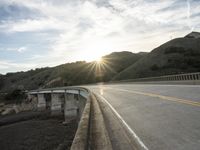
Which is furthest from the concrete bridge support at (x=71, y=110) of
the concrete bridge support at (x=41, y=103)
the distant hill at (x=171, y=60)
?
the distant hill at (x=171, y=60)

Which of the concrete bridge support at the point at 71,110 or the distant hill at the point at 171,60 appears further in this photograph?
the distant hill at the point at 171,60

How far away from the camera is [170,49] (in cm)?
10000

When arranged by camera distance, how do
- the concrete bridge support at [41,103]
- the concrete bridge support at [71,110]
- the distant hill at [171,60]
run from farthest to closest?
the distant hill at [171,60] < the concrete bridge support at [41,103] < the concrete bridge support at [71,110]

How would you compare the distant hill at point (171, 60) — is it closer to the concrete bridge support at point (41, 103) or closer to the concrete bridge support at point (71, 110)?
the concrete bridge support at point (41, 103)

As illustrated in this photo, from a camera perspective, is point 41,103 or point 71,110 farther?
point 41,103

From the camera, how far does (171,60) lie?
295ft

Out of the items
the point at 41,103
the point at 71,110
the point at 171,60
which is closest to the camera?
the point at 71,110

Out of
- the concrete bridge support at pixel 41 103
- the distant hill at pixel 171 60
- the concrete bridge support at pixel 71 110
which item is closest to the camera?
the concrete bridge support at pixel 71 110

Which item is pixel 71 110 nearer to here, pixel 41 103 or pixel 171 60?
pixel 41 103

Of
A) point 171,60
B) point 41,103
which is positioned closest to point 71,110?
point 41,103

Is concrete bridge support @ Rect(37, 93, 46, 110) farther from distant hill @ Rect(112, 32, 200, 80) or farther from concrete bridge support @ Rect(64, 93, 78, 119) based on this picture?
concrete bridge support @ Rect(64, 93, 78, 119)

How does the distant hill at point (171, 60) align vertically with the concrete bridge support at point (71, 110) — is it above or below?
above

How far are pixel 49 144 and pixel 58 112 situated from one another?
3751 cm

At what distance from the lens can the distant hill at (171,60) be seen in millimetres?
83106
